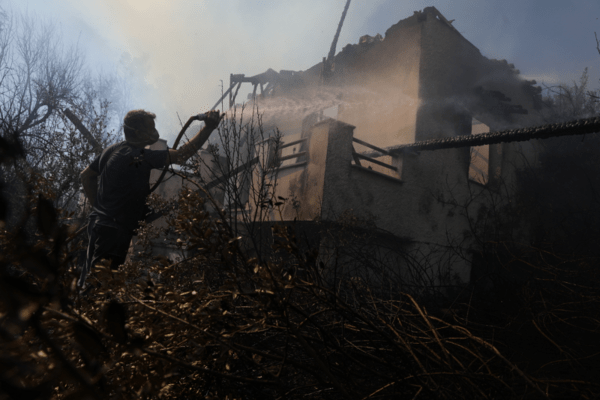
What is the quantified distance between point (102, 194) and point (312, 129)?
5284 millimetres

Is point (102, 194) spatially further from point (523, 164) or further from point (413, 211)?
point (523, 164)

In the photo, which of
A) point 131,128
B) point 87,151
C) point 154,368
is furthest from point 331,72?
point 154,368

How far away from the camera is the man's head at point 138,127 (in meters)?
3.37

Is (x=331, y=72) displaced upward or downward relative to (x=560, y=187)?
upward

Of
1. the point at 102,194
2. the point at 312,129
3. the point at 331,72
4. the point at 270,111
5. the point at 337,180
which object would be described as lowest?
the point at 102,194

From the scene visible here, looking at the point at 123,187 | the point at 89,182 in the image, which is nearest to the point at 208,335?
the point at 123,187

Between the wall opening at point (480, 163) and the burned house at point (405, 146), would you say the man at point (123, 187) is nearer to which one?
the burned house at point (405, 146)

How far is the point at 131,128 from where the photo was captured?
338cm

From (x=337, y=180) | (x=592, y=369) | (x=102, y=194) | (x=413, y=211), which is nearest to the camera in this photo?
(x=592, y=369)

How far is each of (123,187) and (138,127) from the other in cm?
56

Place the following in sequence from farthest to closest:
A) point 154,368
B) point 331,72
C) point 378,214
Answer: point 331,72 < point 378,214 < point 154,368

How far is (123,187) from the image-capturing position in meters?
3.19

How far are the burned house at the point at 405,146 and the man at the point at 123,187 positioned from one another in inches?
78.1

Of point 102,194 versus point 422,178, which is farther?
point 422,178
